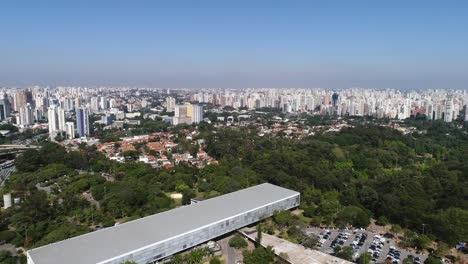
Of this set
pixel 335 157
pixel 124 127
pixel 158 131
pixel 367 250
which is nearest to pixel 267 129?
pixel 158 131

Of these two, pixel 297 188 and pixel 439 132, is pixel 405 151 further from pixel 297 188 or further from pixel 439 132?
pixel 297 188

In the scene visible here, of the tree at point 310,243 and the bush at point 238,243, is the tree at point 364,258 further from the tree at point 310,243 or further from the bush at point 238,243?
the bush at point 238,243

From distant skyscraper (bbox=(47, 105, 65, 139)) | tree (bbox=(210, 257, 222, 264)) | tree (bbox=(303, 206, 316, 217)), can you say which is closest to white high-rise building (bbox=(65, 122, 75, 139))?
distant skyscraper (bbox=(47, 105, 65, 139))

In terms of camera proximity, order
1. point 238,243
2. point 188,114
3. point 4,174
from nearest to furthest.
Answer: point 238,243 < point 4,174 < point 188,114

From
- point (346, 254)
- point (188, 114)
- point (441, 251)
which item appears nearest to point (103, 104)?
point (188, 114)

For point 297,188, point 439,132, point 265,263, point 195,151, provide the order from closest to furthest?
point 265,263
point 297,188
point 195,151
point 439,132

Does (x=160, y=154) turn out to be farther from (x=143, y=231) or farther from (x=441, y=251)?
(x=441, y=251)

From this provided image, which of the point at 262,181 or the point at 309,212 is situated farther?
the point at 262,181

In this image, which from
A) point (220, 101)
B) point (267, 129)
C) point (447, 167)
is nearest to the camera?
point (447, 167)
